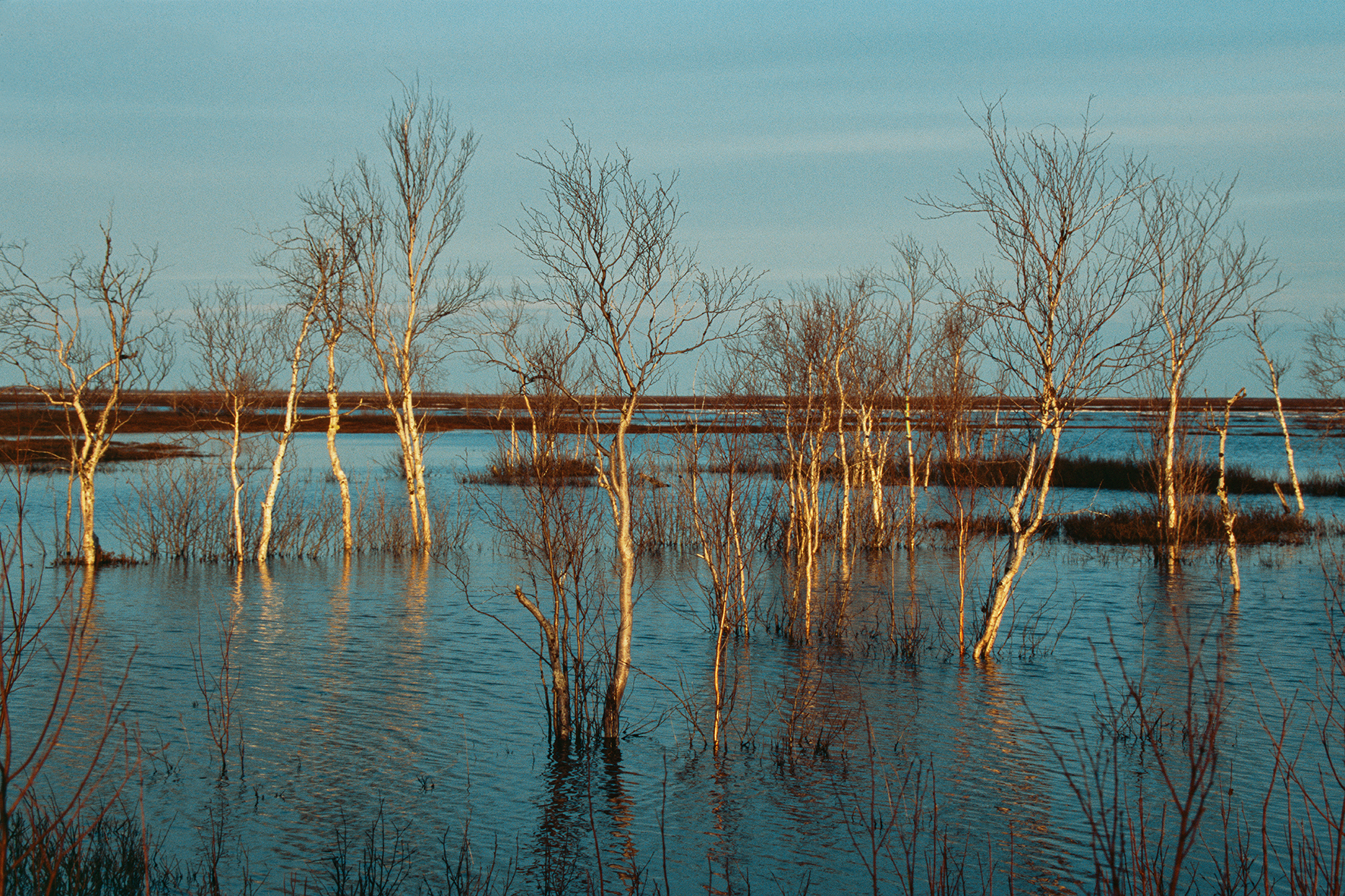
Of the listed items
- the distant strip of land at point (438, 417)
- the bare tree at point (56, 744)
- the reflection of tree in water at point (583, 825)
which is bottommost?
the reflection of tree in water at point (583, 825)

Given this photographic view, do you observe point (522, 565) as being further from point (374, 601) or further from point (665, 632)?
point (665, 632)

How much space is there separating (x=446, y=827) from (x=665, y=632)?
7368mm

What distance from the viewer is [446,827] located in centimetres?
754

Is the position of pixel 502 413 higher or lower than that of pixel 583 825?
higher

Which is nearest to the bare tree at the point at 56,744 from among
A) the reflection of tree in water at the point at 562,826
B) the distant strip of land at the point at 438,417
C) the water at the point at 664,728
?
the water at the point at 664,728

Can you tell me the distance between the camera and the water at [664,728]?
287 inches

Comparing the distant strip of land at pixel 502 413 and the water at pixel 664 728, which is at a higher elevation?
the distant strip of land at pixel 502 413

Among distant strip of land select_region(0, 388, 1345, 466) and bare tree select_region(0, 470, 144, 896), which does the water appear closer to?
bare tree select_region(0, 470, 144, 896)

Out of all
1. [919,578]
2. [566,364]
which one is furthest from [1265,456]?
[566,364]

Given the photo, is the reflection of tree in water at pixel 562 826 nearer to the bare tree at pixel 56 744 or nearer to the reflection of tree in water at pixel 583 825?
the reflection of tree in water at pixel 583 825

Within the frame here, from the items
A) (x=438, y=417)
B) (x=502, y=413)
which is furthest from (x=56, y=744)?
(x=438, y=417)

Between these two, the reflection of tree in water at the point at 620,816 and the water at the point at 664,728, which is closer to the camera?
the reflection of tree in water at the point at 620,816

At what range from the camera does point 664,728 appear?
1015 cm

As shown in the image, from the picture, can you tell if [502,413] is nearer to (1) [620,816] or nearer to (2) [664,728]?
(2) [664,728]
